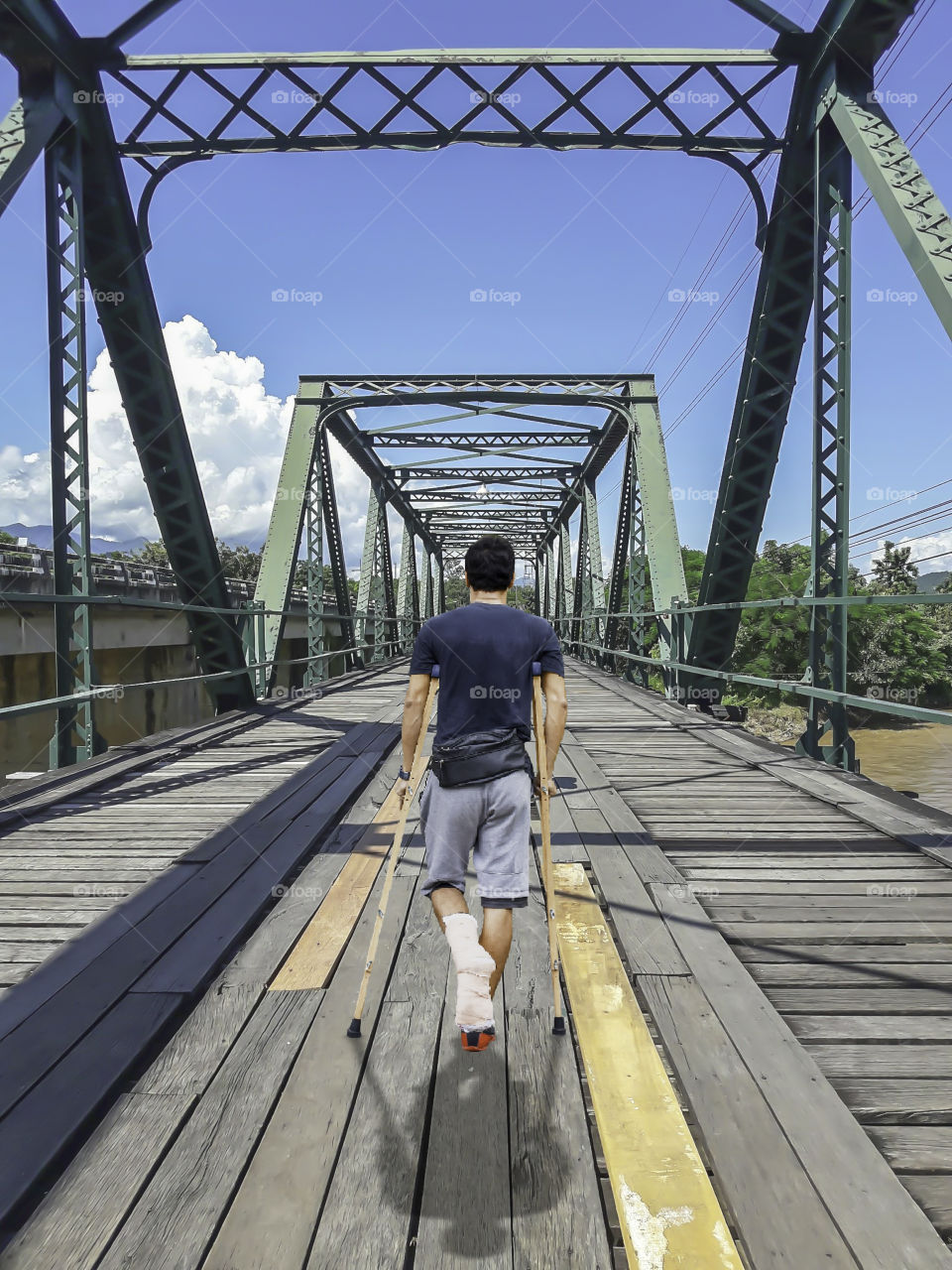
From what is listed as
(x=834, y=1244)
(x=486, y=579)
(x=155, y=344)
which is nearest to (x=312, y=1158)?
(x=834, y=1244)

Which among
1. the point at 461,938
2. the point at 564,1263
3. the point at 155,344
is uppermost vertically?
the point at 155,344

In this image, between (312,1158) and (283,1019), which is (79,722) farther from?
(312,1158)

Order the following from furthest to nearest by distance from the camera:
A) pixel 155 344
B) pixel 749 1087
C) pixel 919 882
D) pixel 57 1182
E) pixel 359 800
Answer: pixel 155 344, pixel 359 800, pixel 919 882, pixel 749 1087, pixel 57 1182

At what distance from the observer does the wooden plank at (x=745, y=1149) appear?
1654 mm

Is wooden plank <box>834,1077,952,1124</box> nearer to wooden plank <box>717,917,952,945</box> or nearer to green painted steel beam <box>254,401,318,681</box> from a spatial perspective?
wooden plank <box>717,917,952,945</box>

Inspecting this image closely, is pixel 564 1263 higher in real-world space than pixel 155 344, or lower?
lower

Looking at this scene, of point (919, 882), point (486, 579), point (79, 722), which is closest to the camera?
point (486, 579)

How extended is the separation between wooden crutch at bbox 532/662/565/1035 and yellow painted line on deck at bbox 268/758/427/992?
0.43 m

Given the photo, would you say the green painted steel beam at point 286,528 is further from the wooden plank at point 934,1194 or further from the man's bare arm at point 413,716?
the wooden plank at point 934,1194

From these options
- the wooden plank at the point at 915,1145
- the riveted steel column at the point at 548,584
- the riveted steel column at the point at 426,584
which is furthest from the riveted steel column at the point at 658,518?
the riveted steel column at the point at 548,584

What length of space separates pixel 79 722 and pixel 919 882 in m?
5.89

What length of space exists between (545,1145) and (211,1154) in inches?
30.0

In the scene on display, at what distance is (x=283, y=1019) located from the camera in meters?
2.55

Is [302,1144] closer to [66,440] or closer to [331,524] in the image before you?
[66,440]
